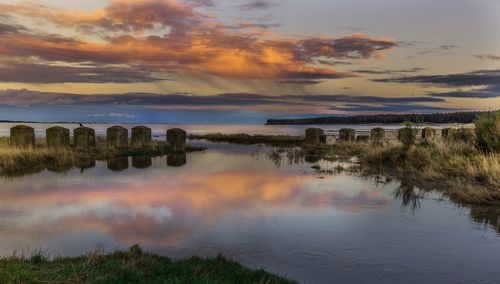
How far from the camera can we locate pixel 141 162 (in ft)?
77.7

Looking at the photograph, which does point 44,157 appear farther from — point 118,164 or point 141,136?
point 141,136

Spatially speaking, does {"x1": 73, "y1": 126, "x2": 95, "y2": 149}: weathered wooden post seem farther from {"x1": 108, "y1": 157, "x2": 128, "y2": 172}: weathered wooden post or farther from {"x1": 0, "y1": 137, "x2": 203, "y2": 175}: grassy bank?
{"x1": 108, "y1": 157, "x2": 128, "y2": 172}: weathered wooden post

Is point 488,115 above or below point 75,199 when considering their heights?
above

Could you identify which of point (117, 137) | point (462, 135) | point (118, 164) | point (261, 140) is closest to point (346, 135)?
point (261, 140)

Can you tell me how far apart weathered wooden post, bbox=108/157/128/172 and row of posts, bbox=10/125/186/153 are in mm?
2849

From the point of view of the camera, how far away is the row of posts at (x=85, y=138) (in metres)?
23.6

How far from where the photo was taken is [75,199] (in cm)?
1322

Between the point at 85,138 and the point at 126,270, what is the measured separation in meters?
22.4

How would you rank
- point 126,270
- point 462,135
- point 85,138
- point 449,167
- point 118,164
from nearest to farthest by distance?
point 126,270 → point 449,167 → point 118,164 → point 462,135 → point 85,138

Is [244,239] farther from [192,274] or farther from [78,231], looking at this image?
[78,231]

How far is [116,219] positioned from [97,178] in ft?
24.9

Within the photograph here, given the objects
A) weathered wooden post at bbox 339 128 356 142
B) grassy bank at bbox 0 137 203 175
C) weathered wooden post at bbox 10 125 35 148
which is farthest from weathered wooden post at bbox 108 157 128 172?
weathered wooden post at bbox 339 128 356 142

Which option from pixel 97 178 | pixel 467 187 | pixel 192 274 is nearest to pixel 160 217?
pixel 192 274

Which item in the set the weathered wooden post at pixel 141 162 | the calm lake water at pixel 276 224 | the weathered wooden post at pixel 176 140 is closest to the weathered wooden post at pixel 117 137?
the weathered wooden post at pixel 141 162
